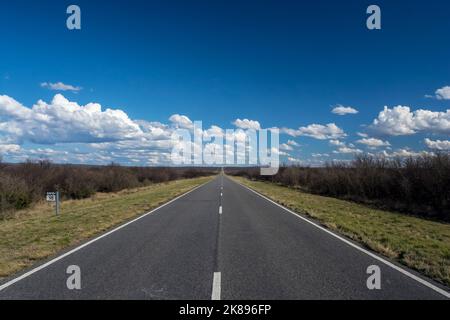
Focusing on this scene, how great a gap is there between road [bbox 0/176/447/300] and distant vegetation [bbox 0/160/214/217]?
15.4 meters

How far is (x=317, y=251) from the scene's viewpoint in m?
8.59

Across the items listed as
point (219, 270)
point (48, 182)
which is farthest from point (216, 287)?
point (48, 182)

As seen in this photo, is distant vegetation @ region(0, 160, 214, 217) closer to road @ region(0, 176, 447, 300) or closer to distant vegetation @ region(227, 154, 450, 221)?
road @ region(0, 176, 447, 300)

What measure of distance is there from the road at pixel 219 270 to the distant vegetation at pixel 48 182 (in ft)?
50.5

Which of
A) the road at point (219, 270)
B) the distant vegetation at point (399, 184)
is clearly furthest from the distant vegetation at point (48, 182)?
the distant vegetation at point (399, 184)

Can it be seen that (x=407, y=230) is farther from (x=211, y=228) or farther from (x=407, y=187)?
(x=407, y=187)

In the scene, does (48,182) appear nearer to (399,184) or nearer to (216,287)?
(399,184)

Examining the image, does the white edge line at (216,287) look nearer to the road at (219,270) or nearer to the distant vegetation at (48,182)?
the road at (219,270)

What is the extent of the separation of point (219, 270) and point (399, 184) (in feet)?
75.2

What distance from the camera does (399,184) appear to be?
26.0 m

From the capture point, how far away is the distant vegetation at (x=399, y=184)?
69.9ft
